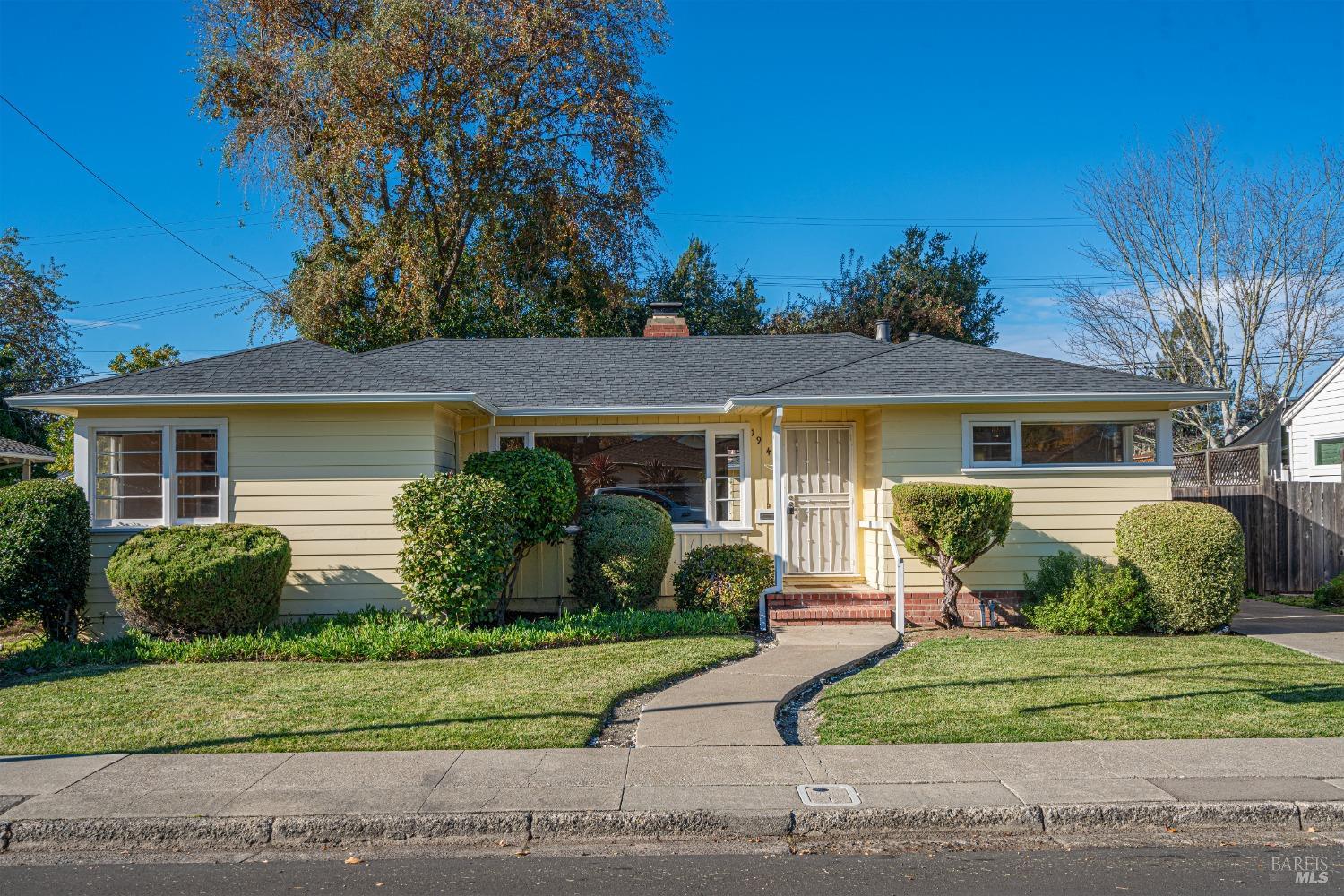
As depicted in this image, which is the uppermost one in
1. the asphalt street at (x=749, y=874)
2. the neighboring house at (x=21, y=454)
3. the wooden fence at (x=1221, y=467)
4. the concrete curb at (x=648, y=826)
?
the neighboring house at (x=21, y=454)

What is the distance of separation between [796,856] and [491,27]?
20542 mm

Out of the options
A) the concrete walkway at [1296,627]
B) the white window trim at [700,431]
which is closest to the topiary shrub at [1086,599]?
the concrete walkway at [1296,627]

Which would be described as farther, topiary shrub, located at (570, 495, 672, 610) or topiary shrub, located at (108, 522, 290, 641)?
topiary shrub, located at (570, 495, 672, 610)

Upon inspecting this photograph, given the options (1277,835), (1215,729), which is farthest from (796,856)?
(1215,729)

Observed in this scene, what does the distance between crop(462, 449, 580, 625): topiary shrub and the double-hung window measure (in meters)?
5.08

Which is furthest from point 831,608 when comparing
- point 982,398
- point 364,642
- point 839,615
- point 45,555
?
point 45,555

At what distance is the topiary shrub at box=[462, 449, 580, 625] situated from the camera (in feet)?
37.1

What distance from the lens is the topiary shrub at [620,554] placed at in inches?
459

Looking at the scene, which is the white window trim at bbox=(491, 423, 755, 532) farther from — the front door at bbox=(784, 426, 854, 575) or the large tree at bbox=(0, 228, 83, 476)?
the large tree at bbox=(0, 228, 83, 476)

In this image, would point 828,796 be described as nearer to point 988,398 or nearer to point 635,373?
point 988,398

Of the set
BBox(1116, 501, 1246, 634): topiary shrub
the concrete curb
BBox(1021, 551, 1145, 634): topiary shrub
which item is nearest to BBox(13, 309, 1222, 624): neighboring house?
BBox(1021, 551, 1145, 634): topiary shrub

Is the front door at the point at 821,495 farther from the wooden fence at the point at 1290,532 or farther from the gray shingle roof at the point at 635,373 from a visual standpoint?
the wooden fence at the point at 1290,532

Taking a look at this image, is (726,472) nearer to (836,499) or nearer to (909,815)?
(836,499)

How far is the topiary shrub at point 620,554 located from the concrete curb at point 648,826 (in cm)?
644
